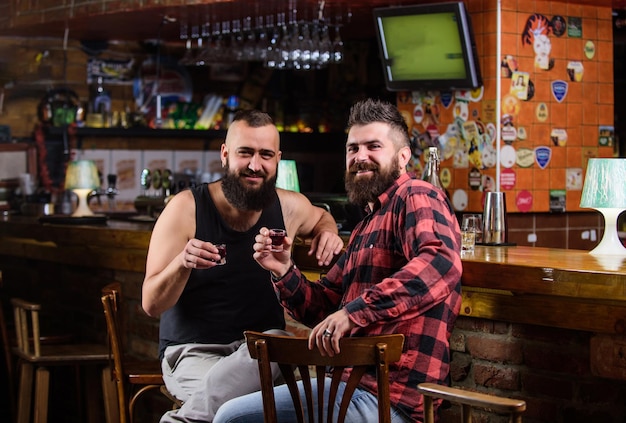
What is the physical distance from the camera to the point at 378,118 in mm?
3113

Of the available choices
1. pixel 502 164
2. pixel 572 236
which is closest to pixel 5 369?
pixel 502 164

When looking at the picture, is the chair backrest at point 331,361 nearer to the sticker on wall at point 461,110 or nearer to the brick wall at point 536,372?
the brick wall at point 536,372

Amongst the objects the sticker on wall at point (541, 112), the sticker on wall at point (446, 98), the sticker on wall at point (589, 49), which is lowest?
the sticker on wall at point (541, 112)

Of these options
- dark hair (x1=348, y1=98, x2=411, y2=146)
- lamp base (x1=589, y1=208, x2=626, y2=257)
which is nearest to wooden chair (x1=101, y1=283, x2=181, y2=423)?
dark hair (x1=348, y1=98, x2=411, y2=146)

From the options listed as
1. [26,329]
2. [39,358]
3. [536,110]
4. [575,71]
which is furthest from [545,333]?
[575,71]

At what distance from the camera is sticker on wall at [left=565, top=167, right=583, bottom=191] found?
5.96 metres

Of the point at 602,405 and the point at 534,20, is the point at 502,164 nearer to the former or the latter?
the point at 534,20

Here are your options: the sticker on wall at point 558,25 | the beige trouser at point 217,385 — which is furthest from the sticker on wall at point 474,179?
the beige trouser at point 217,385

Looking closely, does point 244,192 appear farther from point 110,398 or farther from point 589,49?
point 589,49

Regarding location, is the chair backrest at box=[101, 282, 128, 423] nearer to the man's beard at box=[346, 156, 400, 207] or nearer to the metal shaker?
the man's beard at box=[346, 156, 400, 207]

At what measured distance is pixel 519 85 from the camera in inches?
226

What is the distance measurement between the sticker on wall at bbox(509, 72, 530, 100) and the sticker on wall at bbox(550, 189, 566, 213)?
612 mm

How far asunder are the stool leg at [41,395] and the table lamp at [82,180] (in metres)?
1.74

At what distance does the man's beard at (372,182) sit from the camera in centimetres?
309
